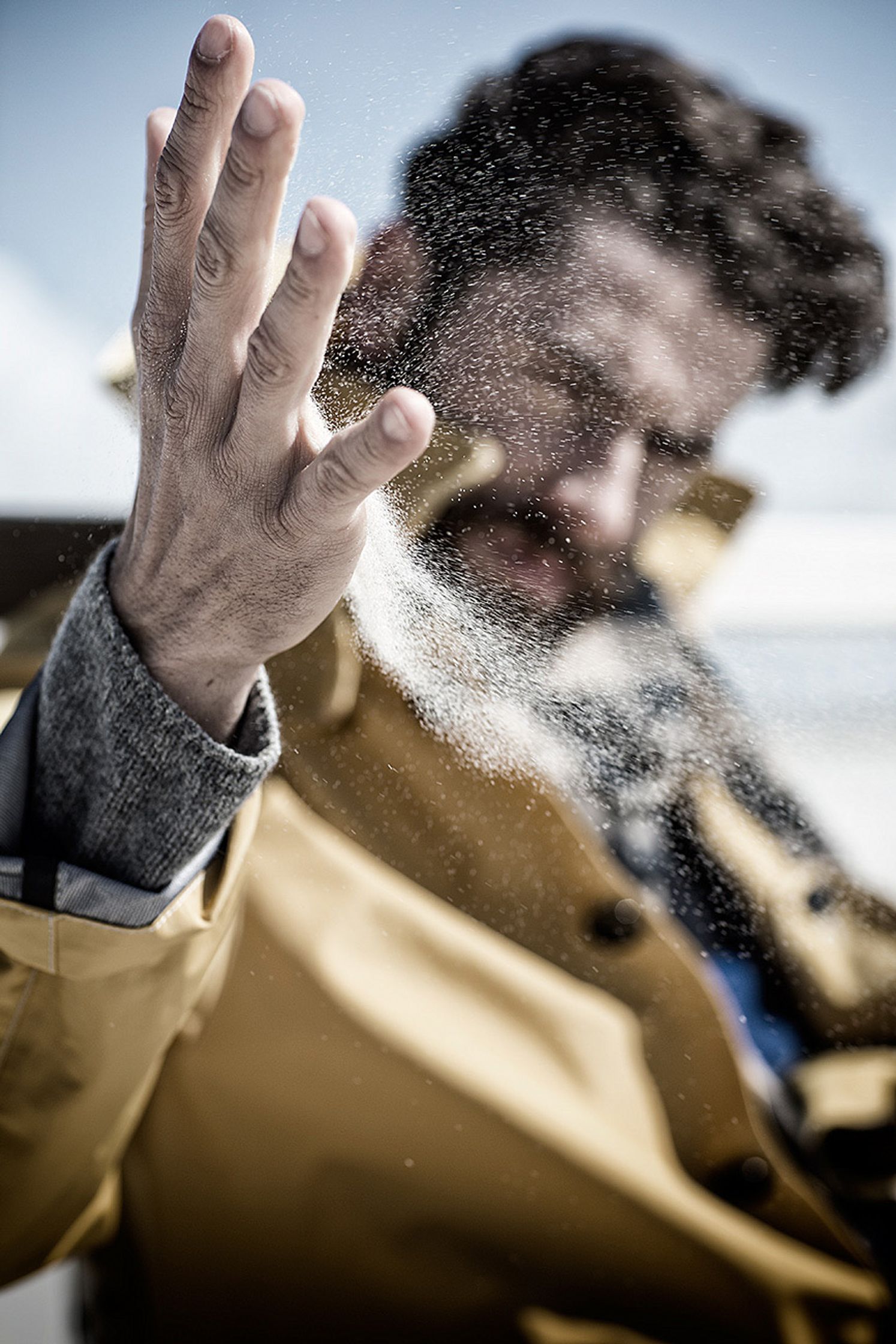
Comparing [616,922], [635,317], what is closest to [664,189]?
[635,317]

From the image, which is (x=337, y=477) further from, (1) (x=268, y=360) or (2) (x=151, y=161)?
(2) (x=151, y=161)

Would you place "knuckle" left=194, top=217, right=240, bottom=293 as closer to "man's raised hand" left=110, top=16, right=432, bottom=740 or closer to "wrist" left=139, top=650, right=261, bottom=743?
"man's raised hand" left=110, top=16, right=432, bottom=740

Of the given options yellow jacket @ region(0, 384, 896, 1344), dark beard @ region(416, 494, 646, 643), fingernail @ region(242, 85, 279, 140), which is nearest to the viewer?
fingernail @ region(242, 85, 279, 140)

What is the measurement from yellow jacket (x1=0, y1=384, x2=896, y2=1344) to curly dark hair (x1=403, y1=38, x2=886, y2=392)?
248 mm

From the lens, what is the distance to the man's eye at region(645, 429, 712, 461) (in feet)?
0.94

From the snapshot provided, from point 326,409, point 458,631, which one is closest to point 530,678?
point 458,631

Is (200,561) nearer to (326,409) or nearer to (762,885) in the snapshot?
(326,409)

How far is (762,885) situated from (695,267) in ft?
1.59

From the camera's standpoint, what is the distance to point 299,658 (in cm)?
40

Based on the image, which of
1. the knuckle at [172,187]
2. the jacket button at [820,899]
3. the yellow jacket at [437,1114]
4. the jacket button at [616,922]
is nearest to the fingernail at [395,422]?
the knuckle at [172,187]

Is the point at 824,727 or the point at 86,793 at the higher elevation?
the point at 824,727

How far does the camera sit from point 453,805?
18.8 inches

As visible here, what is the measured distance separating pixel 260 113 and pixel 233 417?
0.29ft

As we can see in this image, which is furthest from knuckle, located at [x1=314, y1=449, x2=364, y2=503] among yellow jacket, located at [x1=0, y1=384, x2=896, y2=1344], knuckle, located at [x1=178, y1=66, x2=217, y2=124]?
yellow jacket, located at [x1=0, y1=384, x2=896, y2=1344]
